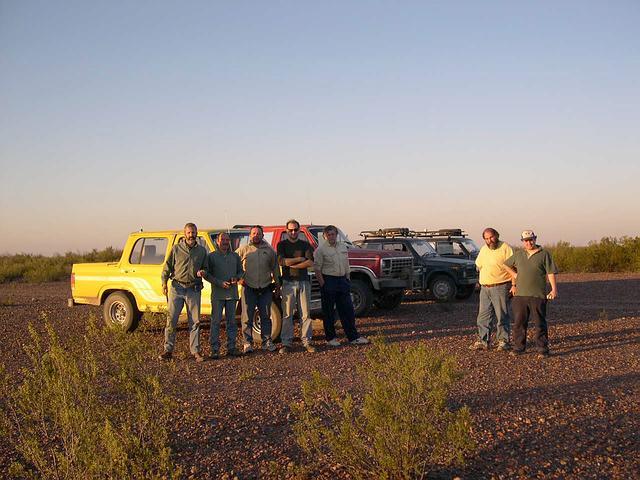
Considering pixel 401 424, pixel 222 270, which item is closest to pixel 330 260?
pixel 222 270

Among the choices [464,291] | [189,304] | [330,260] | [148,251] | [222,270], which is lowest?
[464,291]

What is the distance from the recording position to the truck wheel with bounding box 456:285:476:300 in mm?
18156

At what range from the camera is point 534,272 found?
9.59 meters

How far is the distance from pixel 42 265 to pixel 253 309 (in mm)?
27402

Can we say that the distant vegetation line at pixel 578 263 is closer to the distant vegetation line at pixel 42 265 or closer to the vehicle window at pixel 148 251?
the distant vegetation line at pixel 42 265

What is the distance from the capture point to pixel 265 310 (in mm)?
10477

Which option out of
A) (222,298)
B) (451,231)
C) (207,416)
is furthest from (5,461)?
(451,231)

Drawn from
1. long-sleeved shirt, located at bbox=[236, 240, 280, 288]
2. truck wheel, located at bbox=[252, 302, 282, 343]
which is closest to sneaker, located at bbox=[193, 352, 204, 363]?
long-sleeved shirt, located at bbox=[236, 240, 280, 288]

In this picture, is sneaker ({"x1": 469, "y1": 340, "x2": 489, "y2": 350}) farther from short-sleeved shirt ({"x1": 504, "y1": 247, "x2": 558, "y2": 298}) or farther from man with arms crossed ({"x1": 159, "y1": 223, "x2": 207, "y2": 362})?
man with arms crossed ({"x1": 159, "y1": 223, "x2": 207, "y2": 362})

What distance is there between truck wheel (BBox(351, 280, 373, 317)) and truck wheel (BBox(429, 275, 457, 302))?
392cm

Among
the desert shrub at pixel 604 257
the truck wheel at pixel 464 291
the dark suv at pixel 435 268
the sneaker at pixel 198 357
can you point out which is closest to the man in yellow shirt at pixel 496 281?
the sneaker at pixel 198 357

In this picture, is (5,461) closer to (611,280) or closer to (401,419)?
(401,419)

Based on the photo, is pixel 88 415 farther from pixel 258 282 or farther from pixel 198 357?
pixel 258 282

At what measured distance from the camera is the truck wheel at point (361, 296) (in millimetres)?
14352
